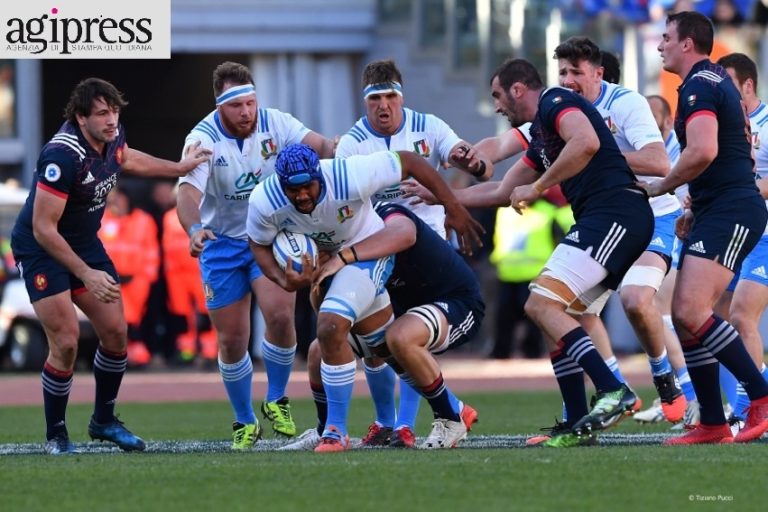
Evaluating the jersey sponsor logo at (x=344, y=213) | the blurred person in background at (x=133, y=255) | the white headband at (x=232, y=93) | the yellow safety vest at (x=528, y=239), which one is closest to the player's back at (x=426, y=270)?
the jersey sponsor logo at (x=344, y=213)

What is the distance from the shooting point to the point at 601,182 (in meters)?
9.27

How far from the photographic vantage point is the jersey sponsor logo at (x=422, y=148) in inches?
416

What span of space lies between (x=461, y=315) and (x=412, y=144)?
1.49 m

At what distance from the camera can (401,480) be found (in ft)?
24.9

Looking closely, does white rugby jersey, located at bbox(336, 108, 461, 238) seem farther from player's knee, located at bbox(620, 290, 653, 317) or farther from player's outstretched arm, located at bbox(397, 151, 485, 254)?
player's knee, located at bbox(620, 290, 653, 317)

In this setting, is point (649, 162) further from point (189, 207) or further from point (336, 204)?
point (189, 207)

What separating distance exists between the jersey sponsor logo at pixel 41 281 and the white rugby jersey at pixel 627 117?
11.3ft

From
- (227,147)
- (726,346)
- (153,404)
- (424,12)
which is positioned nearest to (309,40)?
(424,12)

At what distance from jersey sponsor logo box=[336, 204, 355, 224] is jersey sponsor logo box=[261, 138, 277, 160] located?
4.85 ft

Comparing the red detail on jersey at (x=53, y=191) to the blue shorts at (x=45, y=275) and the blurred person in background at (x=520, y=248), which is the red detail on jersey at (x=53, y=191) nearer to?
the blue shorts at (x=45, y=275)

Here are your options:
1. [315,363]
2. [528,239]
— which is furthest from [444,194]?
[528,239]

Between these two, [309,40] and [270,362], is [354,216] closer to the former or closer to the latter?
[270,362]

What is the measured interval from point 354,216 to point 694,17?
85.6 inches

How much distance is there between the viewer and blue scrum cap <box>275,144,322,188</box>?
8.84 meters
